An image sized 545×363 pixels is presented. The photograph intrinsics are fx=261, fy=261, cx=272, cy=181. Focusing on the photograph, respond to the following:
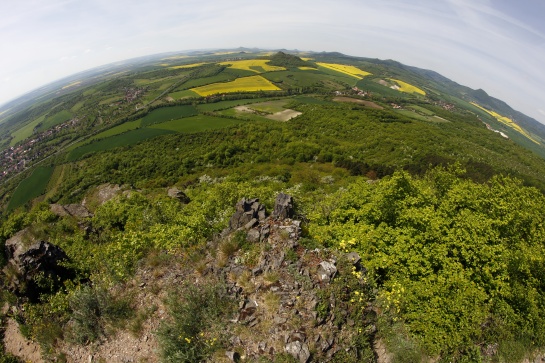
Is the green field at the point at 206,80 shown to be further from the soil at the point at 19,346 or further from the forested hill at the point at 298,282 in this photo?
the soil at the point at 19,346

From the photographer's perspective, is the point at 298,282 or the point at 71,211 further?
the point at 71,211

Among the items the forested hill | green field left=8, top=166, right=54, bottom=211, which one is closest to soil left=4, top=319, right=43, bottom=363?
the forested hill

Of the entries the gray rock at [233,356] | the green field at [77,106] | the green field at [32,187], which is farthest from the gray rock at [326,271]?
the green field at [77,106]

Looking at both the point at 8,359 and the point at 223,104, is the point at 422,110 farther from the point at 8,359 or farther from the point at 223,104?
the point at 8,359

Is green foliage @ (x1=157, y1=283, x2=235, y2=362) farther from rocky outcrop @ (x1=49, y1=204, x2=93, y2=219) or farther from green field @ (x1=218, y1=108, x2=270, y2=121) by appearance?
green field @ (x1=218, y1=108, x2=270, y2=121)

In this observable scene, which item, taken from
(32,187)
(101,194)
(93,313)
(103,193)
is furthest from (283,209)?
(32,187)

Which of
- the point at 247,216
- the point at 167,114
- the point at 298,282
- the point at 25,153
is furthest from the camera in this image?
the point at 25,153

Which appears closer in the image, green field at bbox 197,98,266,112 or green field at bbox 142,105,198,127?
green field at bbox 142,105,198,127

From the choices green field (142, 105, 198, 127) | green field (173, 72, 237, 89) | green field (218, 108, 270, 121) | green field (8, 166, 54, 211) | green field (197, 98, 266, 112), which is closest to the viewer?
green field (8, 166, 54, 211)
